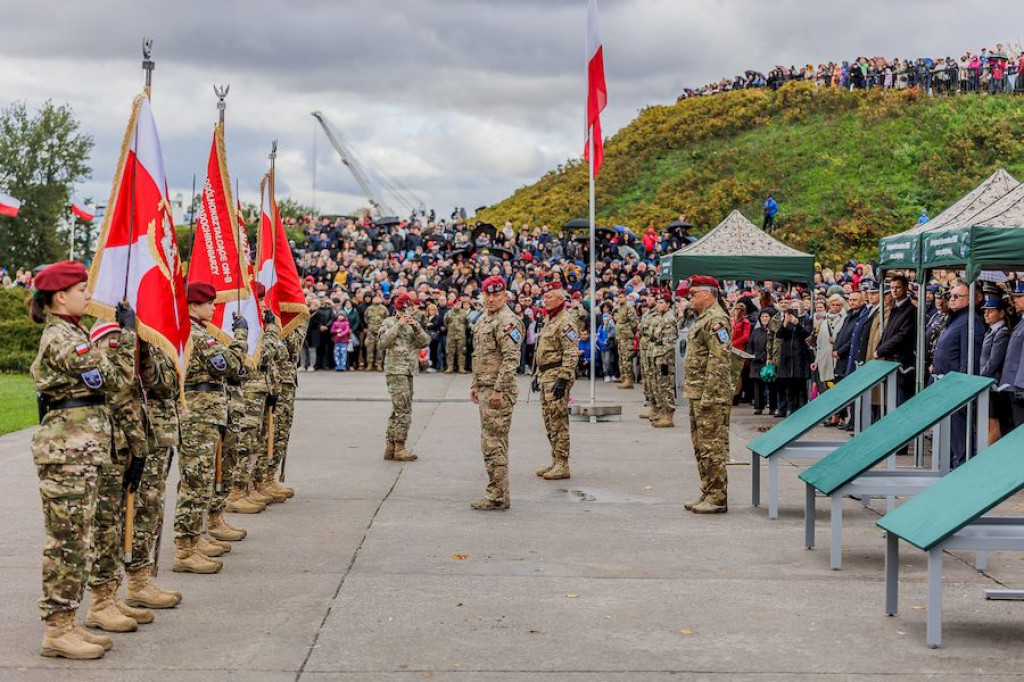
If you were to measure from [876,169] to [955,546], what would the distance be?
46176mm

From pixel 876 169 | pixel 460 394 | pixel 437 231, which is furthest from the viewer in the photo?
pixel 876 169

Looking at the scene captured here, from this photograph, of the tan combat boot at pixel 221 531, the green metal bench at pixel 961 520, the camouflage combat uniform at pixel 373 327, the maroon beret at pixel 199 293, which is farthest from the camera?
the camouflage combat uniform at pixel 373 327

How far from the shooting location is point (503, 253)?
122 ft

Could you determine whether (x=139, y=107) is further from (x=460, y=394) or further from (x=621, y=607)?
(x=460, y=394)

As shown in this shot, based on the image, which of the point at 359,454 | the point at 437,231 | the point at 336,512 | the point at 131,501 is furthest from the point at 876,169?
the point at 131,501

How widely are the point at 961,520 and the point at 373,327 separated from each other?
75.0 feet

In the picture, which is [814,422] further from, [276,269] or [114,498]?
[114,498]

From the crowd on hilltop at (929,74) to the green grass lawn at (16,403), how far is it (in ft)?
137

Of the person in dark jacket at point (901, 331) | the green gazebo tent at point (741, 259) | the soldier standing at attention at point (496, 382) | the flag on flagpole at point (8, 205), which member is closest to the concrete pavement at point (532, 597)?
the soldier standing at attention at point (496, 382)

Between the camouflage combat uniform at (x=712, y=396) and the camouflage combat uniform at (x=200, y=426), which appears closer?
the camouflage combat uniform at (x=200, y=426)

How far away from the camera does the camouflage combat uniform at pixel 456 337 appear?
95.8ft

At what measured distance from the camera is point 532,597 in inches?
308

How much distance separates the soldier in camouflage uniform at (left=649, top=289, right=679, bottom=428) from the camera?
18406mm

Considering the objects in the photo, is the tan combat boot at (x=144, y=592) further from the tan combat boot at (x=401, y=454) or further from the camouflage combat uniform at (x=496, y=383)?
the tan combat boot at (x=401, y=454)
